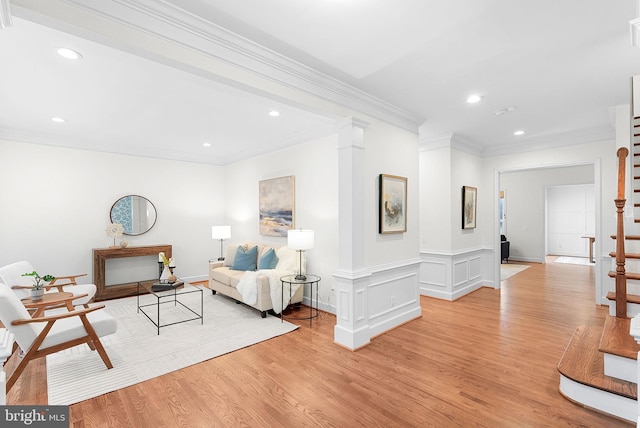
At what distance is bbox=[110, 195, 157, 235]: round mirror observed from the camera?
551cm

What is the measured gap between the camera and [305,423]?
2070mm

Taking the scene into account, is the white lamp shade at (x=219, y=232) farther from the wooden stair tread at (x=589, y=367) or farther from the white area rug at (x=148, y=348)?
the wooden stair tread at (x=589, y=367)

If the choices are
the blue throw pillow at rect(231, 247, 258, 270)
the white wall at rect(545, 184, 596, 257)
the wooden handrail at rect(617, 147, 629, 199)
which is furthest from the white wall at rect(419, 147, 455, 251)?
the white wall at rect(545, 184, 596, 257)

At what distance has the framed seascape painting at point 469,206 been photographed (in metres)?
5.21

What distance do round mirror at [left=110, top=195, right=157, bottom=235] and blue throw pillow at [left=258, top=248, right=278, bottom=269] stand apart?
259 centimetres

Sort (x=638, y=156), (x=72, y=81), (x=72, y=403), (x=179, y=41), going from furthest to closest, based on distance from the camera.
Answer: (x=638, y=156), (x=72, y=81), (x=72, y=403), (x=179, y=41)

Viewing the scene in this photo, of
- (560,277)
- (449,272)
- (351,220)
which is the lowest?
(560,277)

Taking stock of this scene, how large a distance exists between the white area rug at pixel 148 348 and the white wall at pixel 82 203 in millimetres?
1399

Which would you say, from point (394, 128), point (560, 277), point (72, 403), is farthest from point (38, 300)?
point (560, 277)

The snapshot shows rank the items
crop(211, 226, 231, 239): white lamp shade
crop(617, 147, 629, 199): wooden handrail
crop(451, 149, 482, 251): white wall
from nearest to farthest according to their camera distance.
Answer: crop(617, 147, 629, 199): wooden handrail → crop(451, 149, 482, 251): white wall → crop(211, 226, 231, 239): white lamp shade

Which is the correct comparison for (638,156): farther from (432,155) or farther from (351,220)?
(351,220)

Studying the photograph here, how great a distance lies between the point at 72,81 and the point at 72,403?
2.83 m

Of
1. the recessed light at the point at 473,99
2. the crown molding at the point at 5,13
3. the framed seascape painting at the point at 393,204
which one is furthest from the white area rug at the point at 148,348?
the recessed light at the point at 473,99

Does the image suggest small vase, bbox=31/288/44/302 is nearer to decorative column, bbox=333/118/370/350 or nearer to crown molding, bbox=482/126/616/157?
decorative column, bbox=333/118/370/350
